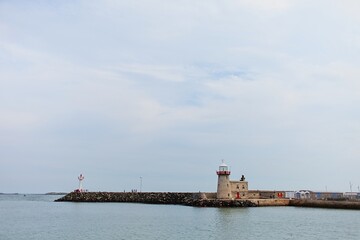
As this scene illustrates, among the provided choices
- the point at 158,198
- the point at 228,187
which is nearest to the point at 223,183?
the point at 228,187

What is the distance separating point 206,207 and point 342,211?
50.9 feet

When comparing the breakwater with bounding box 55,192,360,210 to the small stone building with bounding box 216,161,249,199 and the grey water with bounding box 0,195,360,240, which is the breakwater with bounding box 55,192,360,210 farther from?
the grey water with bounding box 0,195,360,240

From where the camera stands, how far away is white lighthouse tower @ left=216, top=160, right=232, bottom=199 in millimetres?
53688

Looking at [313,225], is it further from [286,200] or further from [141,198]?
[141,198]

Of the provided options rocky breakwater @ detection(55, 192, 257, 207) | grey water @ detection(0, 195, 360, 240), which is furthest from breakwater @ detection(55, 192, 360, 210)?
grey water @ detection(0, 195, 360, 240)

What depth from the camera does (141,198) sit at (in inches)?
2977

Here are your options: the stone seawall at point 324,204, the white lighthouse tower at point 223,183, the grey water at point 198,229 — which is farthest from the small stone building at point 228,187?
the grey water at point 198,229

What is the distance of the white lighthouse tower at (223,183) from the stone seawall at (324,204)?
9828 millimetres

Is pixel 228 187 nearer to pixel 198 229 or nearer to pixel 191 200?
pixel 191 200

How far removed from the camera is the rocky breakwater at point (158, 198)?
5412 centimetres

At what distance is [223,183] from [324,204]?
39.3 feet


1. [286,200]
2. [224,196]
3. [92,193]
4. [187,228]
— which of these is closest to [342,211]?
[286,200]

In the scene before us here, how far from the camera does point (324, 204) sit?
5359 centimetres

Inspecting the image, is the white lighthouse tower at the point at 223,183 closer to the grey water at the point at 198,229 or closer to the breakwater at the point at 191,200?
the breakwater at the point at 191,200
